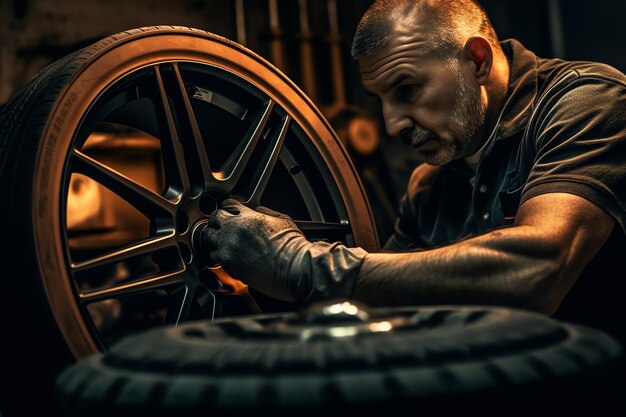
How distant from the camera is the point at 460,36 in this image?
1.62 m

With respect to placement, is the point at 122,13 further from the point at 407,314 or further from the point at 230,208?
the point at 407,314

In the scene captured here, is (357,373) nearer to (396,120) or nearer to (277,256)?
(277,256)

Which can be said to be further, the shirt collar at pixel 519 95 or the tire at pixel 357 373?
the shirt collar at pixel 519 95

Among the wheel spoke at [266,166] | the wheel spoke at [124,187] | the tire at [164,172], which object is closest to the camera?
the tire at [164,172]

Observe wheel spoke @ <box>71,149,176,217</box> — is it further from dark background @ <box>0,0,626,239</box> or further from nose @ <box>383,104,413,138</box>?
dark background @ <box>0,0,626,239</box>

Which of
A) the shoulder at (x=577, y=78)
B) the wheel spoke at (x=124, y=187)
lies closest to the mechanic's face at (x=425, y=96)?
the shoulder at (x=577, y=78)

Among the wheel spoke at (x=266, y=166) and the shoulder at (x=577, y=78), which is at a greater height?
the shoulder at (x=577, y=78)

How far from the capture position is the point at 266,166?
1373mm

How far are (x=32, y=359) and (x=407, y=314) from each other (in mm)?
564

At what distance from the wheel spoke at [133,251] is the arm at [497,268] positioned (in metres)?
0.32

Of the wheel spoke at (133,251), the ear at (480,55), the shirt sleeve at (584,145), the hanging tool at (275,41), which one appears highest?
the hanging tool at (275,41)

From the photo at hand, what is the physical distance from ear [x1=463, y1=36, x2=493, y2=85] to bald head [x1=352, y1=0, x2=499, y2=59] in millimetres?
17

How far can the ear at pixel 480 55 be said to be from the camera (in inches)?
64.1

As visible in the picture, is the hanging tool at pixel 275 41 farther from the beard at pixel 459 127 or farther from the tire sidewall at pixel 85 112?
the tire sidewall at pixel 85 112
